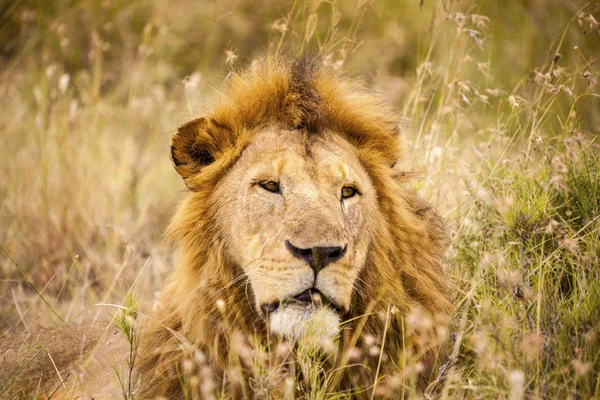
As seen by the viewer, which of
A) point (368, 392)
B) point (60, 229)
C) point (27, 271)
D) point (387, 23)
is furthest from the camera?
point (387, 23)

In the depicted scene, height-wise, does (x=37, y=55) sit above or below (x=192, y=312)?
below

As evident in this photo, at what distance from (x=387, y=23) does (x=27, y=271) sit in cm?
921

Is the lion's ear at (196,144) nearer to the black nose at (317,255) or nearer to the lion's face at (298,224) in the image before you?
the lion's face at (298,224)

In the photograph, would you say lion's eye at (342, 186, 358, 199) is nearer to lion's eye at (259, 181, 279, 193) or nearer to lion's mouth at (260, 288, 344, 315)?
lion's eye at (259, 181, 279, 193)

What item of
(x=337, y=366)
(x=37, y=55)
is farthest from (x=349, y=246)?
(x=37, y=55)

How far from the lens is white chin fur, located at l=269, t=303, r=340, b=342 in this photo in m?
2.72

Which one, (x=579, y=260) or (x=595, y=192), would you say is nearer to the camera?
(x=579, y=260)

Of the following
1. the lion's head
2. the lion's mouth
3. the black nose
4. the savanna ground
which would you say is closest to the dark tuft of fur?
the lion's head

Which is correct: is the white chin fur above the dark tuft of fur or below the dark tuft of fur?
below

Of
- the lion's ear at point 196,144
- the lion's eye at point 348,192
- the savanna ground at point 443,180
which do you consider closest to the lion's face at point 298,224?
the lion's eye at point 348,192

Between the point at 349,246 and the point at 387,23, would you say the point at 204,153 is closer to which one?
the point at 349,246

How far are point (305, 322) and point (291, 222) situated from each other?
421mm

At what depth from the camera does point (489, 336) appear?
281 centimetres

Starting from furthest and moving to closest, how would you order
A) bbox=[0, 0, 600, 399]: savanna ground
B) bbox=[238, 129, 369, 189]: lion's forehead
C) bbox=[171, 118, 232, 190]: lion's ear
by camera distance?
bbox=[171, 118, 232, 190]: lion's ear < bbox=[238, 129, 369, 189]: lion's forehead < bbox=[0, 0, 600, 399]: savanna ground
